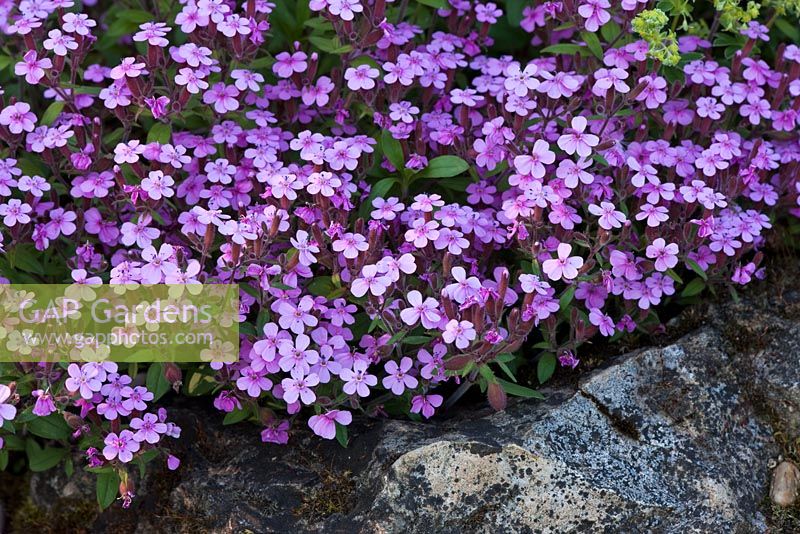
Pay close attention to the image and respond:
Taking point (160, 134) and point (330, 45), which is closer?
point (160, 134)

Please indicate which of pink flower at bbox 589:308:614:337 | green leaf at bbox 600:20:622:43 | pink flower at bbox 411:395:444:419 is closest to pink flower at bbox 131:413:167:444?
pink flower at bbox 411:395:444:419

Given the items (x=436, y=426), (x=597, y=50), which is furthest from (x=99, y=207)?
(x=597, y=50)

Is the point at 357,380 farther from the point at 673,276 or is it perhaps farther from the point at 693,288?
the point at 693,288

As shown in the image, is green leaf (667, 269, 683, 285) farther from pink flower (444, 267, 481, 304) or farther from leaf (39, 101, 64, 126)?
leaf (39, 101, 64, 126)

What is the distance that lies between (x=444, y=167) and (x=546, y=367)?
0.72 metres

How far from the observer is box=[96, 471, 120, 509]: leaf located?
9.01ft

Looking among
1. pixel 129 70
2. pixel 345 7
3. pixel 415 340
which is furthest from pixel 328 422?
pixel 345 7

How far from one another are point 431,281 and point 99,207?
1.20 meters

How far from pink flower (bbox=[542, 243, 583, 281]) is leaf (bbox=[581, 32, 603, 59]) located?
0.88 metres

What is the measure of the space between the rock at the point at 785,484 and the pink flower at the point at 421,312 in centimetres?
117

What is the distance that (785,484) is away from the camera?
2814mm

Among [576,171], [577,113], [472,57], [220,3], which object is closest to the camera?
[576,171]

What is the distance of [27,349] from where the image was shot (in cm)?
267

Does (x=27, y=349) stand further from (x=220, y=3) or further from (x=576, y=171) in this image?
(x=576, y=171)
